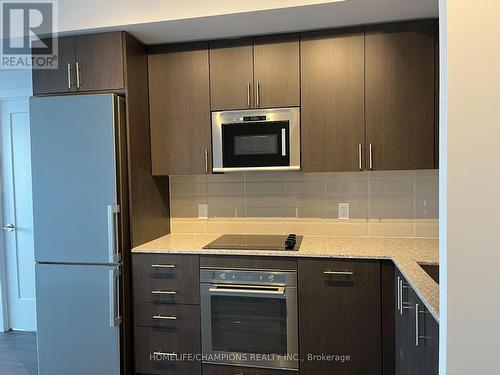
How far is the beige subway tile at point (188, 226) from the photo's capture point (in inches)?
115

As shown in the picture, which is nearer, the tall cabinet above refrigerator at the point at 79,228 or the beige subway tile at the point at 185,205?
the tall cabinet above refrigerator at the point at 79,228

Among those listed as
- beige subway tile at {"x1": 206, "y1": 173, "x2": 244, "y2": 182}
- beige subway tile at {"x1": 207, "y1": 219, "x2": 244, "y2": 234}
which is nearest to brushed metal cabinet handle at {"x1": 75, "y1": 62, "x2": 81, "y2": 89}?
beige subway tile at {"x1": 206, "y1": 173, "x2": 244, "y2": 182}

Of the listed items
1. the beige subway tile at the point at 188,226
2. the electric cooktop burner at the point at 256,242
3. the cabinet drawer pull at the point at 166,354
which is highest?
the beige subway tile at the point at 188,226

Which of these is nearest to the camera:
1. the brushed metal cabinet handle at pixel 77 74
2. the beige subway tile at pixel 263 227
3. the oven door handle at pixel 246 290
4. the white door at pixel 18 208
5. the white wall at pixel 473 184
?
the white wall at pixel 473 184

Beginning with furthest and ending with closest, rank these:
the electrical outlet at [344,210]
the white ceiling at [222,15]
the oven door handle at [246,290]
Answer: the electrical outlet at [344,210] < the oven door handle at [246,290] < the white ceiling at [222,15]

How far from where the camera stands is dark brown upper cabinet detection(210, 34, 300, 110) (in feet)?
8.03

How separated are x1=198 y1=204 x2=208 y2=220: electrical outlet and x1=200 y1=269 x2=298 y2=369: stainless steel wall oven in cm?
66

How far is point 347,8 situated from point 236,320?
6.47ft

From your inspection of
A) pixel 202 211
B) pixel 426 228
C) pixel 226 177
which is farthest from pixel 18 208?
pixel 426 228

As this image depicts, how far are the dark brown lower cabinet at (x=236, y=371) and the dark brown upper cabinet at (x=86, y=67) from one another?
1.89 metres

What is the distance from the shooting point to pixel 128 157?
94.3 inches

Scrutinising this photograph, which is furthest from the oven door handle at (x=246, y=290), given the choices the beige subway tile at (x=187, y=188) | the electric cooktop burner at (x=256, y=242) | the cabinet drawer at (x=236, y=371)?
Result: the beige subway tile at (x=187, y=188)

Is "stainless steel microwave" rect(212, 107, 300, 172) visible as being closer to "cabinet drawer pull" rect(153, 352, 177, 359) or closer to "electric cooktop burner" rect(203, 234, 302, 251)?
"electric cooktop burner" rect(203, 234, 302, 251)

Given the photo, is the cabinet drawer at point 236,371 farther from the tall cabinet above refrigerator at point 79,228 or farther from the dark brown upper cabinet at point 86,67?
the dark brown upper cabinet at point 86,67
